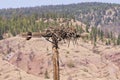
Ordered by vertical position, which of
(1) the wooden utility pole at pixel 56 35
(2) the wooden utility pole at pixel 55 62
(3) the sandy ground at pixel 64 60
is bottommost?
(3) the sandy ground at pixel 64 60

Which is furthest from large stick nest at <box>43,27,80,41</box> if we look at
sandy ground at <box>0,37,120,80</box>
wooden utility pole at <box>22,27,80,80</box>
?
sandy ground at <box>0,37,120,80</box>

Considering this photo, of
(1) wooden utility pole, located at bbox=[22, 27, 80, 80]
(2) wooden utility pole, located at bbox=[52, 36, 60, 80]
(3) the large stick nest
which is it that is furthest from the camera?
(3) the large stick nest

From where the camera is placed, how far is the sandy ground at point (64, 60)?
384 ft

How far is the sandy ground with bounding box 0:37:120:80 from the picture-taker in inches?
4605

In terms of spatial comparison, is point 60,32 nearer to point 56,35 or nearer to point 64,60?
point 56,35

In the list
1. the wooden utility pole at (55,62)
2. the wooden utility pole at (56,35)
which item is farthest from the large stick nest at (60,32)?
the wooden utility pole at (55,62)

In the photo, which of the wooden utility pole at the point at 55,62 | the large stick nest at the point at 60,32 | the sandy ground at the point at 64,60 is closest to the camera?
the wooden utility pole at the point at 55,62

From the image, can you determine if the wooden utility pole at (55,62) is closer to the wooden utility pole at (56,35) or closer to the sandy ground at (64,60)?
the wooden utility pole at (56,35)

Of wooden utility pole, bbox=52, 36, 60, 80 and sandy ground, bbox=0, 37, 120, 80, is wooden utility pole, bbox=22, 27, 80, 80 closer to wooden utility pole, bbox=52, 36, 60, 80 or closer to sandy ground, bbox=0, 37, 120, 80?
wooden utility pole, bbox=52, 36, 60, 80

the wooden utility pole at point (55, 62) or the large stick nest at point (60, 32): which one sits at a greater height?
the large stick nest at point (60, 32)

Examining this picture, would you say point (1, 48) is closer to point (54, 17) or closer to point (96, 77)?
point (96, 77)

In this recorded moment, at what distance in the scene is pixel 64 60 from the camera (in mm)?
123938

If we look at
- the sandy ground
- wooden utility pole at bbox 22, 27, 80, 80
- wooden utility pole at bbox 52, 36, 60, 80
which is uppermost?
wooden utility pole at bbox 22, 27, 80, 80

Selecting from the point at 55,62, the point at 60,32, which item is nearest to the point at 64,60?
the point at 60,32
